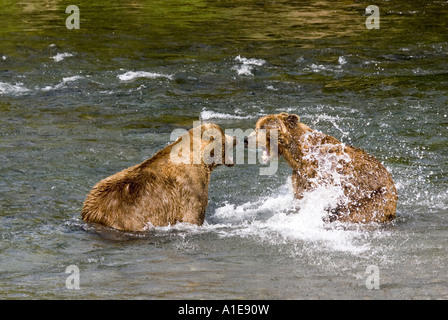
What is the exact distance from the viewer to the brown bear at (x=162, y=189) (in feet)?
27.8

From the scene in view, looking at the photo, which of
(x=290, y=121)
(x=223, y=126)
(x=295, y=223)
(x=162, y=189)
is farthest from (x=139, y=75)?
(x=295, y=223)

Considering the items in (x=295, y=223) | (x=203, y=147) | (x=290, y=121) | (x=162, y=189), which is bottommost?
(x=295, y=223)

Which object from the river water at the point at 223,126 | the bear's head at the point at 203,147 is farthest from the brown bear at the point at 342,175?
the bear's head at the point at 203,147

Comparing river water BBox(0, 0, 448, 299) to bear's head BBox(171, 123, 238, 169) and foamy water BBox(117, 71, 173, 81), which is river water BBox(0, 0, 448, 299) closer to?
foamy water BBox(117, 71, 173, 81)

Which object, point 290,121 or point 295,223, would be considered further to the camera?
point 290,121

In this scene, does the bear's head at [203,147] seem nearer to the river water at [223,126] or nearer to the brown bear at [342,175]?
the brown bear at [342,175]

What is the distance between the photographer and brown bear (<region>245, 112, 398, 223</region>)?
873 cm

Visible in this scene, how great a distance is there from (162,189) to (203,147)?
74cm

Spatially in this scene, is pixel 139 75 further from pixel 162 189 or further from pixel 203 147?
pixel 162 189

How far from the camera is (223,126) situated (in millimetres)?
13906

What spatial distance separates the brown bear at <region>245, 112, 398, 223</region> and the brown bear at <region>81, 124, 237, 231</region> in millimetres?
676
